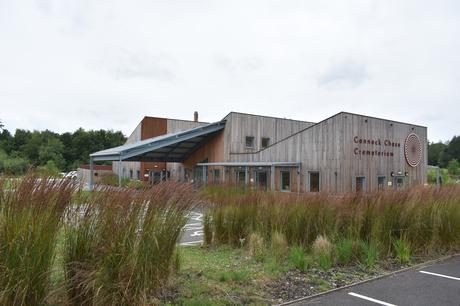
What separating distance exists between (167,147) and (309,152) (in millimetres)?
10618

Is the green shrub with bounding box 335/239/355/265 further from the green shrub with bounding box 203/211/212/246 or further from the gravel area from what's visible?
the green shrub with bounding box 203/211/212/246

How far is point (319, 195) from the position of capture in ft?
21.1

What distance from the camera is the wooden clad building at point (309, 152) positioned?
17.2 m

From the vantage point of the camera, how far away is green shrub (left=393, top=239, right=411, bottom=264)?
19.0 ft

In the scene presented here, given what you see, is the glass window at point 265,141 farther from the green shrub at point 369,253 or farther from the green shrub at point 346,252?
the green shrub at point 346,252

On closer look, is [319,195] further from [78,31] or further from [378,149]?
[378,149]

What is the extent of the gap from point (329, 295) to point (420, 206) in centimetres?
332

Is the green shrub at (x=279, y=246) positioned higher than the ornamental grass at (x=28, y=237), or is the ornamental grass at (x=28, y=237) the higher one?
the ornamental grass at (x=28, y=237)

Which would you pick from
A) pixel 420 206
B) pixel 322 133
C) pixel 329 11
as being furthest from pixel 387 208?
pixel 322 133

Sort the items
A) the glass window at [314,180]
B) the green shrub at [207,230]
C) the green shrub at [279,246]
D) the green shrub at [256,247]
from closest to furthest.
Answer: the green shrub at [279,246], the green shrub at [256,247], the green shrub at [207,230], the glass window at [314,180]

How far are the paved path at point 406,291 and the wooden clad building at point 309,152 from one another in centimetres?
808

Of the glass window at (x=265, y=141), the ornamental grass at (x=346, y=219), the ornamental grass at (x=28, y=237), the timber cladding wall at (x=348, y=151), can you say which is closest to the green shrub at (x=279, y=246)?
the ornamental grass at (x=346, y=219)

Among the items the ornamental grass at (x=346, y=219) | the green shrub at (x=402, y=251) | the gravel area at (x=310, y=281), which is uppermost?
the ornamental grass at (x=346, y=219)

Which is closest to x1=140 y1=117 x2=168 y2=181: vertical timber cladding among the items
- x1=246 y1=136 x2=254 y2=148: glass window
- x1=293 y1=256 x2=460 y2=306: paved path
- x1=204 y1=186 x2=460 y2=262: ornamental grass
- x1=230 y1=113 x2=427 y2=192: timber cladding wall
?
x1=246 y1=136 x2=254 y2=148: glass window
